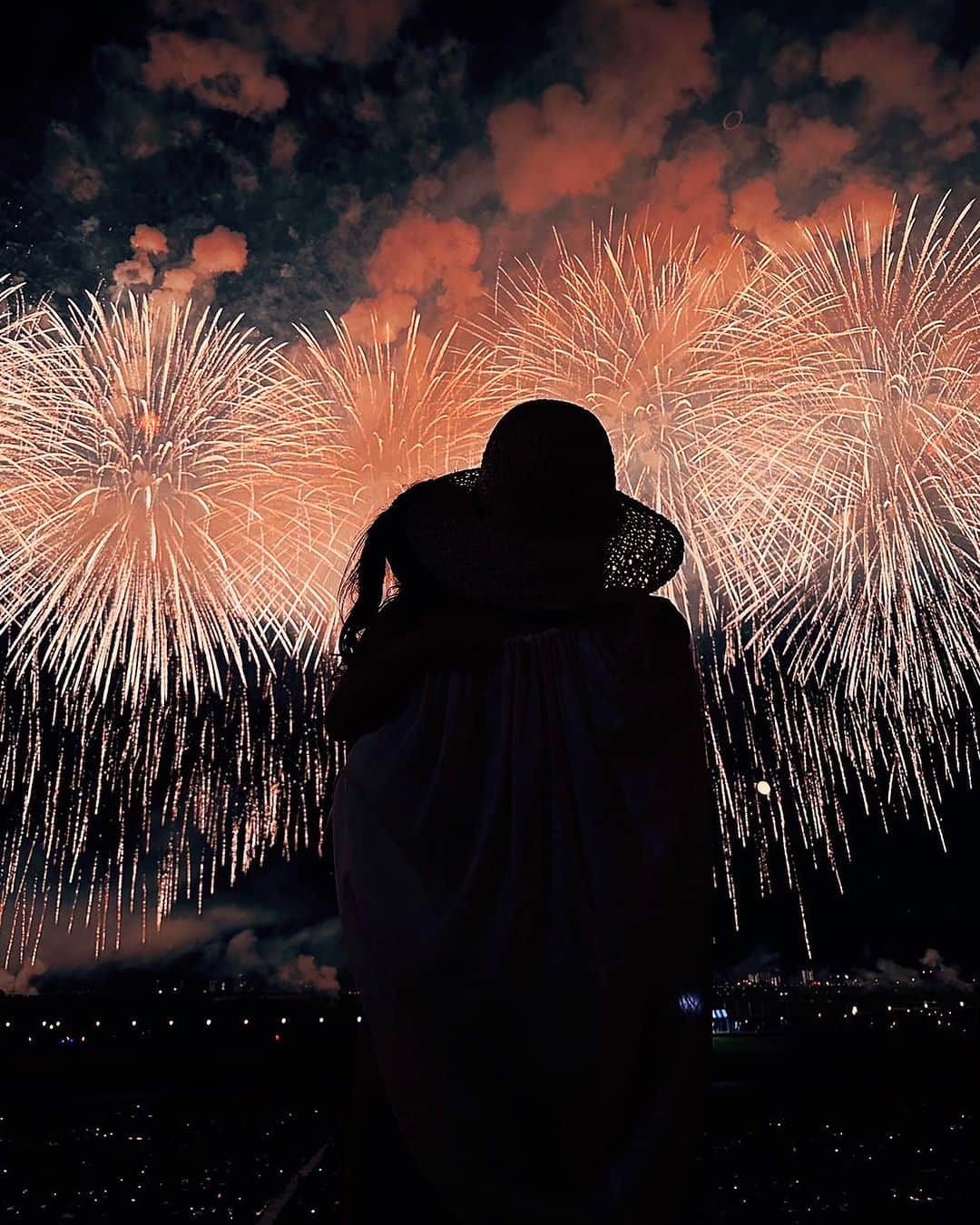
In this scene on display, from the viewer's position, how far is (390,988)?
147 centimetres

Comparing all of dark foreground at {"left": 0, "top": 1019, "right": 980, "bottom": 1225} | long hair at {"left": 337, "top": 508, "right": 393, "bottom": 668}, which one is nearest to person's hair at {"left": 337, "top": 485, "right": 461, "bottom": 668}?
long hair at {"left": 337, "top": 508, "right": 393, "bottom": 668}

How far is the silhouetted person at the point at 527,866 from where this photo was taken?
142cm

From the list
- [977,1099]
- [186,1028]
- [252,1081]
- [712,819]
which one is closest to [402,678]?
[712,819]

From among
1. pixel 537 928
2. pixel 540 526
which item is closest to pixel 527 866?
pixel 537 928

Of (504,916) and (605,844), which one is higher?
(605,844)

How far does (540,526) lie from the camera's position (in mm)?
1838

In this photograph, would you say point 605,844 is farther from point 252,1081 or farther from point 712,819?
point 252,1081

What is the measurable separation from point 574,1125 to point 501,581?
0.99 meters

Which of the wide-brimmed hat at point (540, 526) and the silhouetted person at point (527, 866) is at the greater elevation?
the wide-brimmed hat at point (540, 526)

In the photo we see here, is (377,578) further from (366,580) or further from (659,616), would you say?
(659,616)

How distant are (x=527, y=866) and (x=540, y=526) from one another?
71 centimetres

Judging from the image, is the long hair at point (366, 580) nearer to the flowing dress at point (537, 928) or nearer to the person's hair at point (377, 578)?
the person's hair at point (377, 578)

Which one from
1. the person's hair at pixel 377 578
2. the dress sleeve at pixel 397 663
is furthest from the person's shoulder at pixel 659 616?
the person's hair at pixel 377 578

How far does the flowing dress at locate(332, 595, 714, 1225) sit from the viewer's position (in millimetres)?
1419
